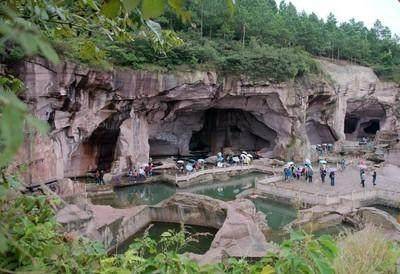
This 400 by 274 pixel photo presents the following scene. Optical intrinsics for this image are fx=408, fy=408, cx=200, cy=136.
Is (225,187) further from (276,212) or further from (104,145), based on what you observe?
(104,145)

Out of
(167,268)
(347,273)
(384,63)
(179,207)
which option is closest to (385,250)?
(347,273)

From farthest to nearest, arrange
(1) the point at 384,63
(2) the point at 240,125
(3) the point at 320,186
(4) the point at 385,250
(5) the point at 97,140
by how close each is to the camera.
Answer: (1) the point at 384,63 < (2) the point at 240,125 < (5) the point at 97,140 < (3) the point at 320,186 < (4) the point at 385,250

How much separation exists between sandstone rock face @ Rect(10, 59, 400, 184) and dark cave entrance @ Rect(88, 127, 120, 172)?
0.06 metres

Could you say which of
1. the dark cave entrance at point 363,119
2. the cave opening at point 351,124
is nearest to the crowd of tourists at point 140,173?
the dark cave entrance at point 363,119

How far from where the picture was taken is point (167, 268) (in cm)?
251

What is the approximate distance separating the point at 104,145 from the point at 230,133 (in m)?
12.8

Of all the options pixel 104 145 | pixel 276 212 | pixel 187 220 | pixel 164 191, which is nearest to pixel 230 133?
pixel 104 145

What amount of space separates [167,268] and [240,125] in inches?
1219

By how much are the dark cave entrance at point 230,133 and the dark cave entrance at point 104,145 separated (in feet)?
32.7

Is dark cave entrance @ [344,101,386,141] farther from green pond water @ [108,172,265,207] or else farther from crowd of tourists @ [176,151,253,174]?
green pond water @ [108,172,265,207]

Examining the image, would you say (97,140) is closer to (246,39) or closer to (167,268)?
(246,39)

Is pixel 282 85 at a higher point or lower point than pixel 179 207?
higher

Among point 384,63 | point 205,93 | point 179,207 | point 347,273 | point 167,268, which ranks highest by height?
point 384,63

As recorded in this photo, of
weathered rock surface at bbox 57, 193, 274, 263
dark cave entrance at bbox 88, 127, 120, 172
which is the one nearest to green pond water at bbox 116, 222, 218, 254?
weathered rock surface at bbox 57, 193, 274, 263
